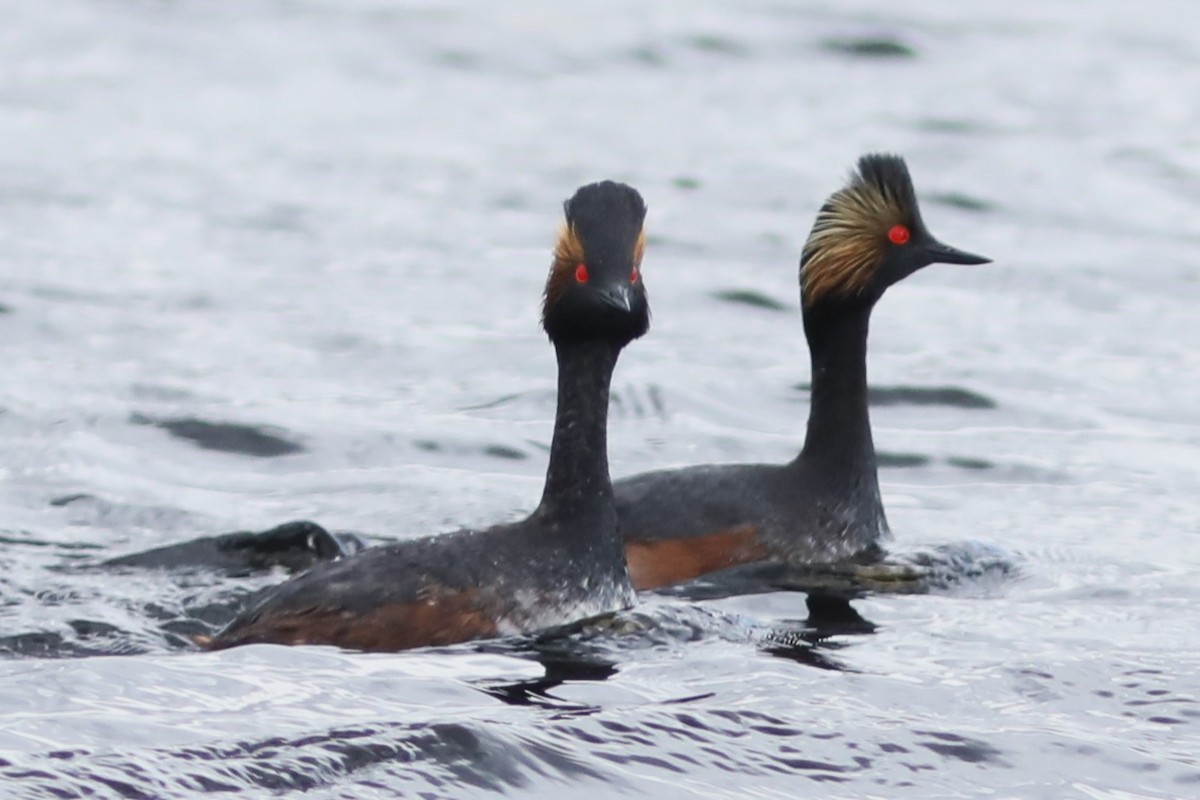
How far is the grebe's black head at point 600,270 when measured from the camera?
27.6 ft

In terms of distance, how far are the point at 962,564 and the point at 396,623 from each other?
3.13 meters

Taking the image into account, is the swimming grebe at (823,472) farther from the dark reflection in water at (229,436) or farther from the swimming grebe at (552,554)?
the dark reflection in water at (229,436)

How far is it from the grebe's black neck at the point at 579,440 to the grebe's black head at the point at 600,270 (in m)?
0.14

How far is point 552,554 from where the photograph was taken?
28.4ft

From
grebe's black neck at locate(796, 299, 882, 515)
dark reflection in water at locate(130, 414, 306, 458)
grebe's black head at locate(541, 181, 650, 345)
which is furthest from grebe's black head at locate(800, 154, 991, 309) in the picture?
dark reflection in water at locate(130, 414, 306, 458)

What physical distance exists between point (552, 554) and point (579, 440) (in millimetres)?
493

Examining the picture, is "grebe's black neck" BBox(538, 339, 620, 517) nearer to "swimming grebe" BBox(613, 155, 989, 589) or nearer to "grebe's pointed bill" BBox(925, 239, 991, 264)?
"swimming grebe" BBox(613, 155, 989, 589)

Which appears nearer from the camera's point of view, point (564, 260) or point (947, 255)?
point (564, 260)

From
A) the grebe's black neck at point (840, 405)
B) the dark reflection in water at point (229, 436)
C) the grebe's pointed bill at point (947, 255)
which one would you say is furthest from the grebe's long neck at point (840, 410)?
the dark reflection in water at point (229, 436)

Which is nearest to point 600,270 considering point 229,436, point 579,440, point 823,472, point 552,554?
point 579,440

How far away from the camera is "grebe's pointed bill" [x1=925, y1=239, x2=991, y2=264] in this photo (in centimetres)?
1055

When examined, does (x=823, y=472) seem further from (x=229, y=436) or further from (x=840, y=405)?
(x=229, y=436)

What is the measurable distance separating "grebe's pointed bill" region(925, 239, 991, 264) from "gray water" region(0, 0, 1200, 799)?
131 cm

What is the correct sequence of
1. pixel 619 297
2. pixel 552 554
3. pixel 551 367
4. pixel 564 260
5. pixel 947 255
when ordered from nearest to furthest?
pixel 619 297
pixel 564 260
pixel 552 554
pixel 947 255
pixel 551 367
